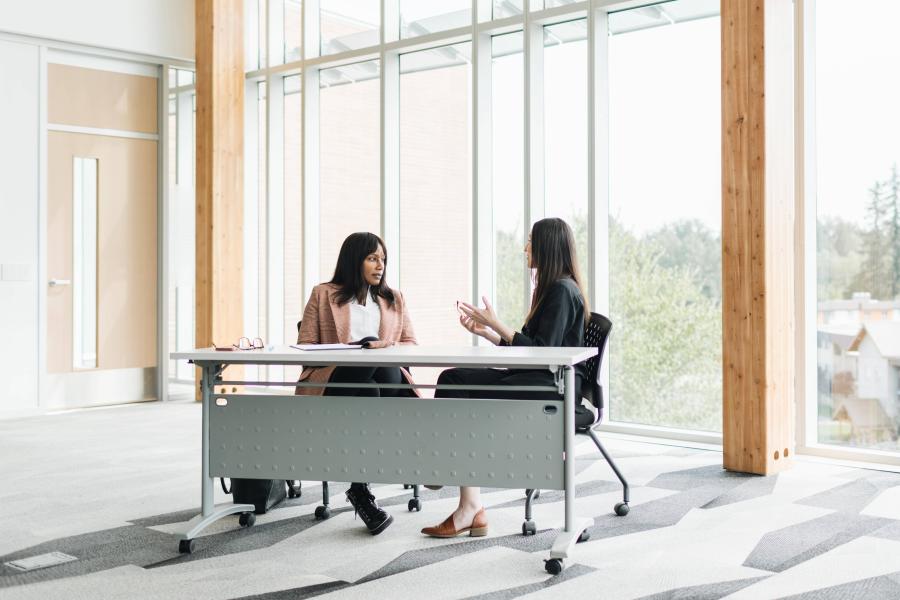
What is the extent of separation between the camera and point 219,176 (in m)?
7.52

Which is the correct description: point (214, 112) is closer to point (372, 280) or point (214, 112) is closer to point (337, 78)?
point (337, 78)

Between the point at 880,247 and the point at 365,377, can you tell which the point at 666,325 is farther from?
A: the point at 365,377

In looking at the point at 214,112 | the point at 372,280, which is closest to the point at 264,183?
the point at 214,112

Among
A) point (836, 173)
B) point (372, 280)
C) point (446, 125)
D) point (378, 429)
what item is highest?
point (446, 125)

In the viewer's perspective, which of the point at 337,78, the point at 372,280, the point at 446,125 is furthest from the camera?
the point at 337,78

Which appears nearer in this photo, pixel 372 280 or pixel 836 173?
pixel 372 280

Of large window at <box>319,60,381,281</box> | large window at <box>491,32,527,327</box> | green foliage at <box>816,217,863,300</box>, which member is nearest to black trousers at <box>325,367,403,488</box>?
large window at <box>491,32,527,327</box>

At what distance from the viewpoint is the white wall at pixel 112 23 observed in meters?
6.76

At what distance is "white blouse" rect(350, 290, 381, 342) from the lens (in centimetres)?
412

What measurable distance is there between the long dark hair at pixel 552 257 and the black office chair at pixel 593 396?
0.08 m

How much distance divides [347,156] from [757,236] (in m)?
3.57

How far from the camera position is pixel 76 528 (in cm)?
375

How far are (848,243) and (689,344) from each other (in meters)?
1.07

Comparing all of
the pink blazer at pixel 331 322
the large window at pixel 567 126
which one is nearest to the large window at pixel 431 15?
the large window at pixel 567 126
